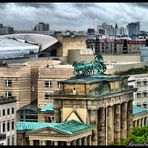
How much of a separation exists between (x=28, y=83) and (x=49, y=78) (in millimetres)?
3483

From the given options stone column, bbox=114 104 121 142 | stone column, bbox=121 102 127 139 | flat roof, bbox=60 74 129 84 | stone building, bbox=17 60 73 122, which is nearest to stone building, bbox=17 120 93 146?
flat roof, bbox=60 74 129 84

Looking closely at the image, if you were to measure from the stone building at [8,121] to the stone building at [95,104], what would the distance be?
18.4 ft

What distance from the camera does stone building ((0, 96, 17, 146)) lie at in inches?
2616

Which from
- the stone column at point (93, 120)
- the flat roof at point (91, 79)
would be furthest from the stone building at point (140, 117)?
the stone column at point (93, 120)

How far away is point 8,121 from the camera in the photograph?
68062 mm

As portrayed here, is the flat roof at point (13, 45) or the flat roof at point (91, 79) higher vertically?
the flat roof at point (13, 45)

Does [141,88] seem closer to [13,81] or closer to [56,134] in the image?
[13,81]

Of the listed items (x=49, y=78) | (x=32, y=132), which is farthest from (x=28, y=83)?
(x=32, y=132)

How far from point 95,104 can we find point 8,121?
8912 mm

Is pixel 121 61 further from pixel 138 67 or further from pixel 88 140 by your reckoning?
pixel 88 140

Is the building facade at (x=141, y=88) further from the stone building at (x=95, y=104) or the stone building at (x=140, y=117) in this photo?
the stone building at (x=95, y=104)

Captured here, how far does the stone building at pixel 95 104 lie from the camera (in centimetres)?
7225

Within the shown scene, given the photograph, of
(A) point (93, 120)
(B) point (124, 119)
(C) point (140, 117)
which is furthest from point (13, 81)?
(A) point (93, 120)

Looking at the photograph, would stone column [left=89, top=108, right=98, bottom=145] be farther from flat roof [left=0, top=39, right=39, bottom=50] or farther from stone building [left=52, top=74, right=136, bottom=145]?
flat roof [left=0, top=39, right=39, bottom=50]
